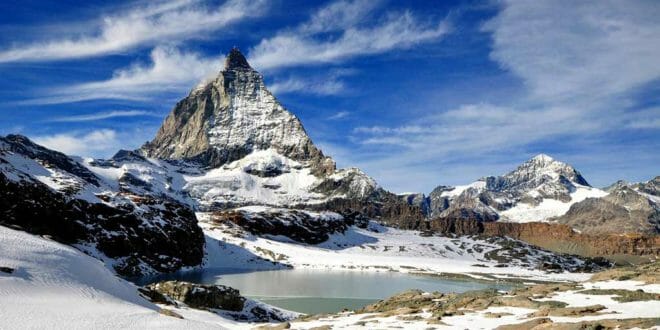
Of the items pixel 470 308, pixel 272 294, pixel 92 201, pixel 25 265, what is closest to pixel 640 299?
pixel 470 308

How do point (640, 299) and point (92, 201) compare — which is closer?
point (640, 299)

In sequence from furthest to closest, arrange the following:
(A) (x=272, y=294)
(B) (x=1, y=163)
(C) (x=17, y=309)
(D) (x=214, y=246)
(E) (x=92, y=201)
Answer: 1. (D) (x=214, y=246)
2. (E) (x=92, y=201)
3. (B) (x=1, y=163)
4. (A) (x=272, y=294)
5. (C) (x=17, y=309)

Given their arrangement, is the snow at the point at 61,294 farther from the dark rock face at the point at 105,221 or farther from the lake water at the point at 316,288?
the dark rock face at the point at 105,221

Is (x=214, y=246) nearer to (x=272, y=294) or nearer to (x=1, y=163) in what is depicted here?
(x=1, y=163)

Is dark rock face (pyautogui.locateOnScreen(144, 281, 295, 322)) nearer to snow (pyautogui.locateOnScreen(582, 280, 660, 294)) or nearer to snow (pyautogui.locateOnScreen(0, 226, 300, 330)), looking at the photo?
snow (pyautogui.locateOnScreen(0, 226, 300, 330))

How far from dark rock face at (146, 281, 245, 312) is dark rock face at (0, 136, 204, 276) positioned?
40.6m

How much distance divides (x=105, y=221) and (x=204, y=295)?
7249 centimetres

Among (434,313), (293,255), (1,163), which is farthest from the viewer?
(293,255)

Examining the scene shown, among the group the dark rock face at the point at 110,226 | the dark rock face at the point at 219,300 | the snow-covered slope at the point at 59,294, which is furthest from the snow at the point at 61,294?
the dark rock face at the point at 110,226

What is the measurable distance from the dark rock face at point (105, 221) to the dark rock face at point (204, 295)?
4056 cm

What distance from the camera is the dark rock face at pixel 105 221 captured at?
93500mm

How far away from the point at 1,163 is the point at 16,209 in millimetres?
19414

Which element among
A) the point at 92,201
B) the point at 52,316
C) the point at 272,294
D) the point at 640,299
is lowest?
the point at 272,294

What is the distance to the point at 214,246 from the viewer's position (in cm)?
16675
